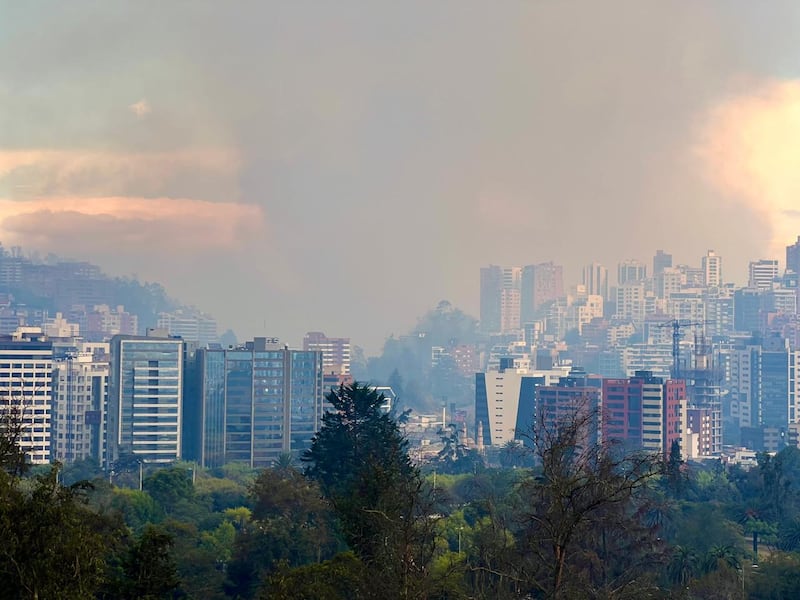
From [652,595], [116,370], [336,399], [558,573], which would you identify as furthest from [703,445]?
[558,573]

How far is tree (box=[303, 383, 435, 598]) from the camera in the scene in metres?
10.5

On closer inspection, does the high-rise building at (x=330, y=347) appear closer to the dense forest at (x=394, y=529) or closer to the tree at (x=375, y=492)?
the dense forest at (x=394, y=529)

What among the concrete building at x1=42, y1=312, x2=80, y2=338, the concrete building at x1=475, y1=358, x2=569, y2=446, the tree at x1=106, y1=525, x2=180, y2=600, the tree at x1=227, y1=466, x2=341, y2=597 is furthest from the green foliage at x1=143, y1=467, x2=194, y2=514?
the concrete building at x1=42, y1=312, x2=80, y2=338

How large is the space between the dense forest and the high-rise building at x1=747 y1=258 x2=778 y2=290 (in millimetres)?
62678

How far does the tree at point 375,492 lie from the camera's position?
34.3 ft

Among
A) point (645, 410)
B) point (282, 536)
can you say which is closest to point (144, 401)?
point (645, 410)

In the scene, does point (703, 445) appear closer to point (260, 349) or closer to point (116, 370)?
point (260, 349)

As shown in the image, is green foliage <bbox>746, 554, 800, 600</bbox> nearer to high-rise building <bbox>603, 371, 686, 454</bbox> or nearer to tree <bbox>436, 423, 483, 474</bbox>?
tree <bbox>436, 423, 483, 474</bbox>

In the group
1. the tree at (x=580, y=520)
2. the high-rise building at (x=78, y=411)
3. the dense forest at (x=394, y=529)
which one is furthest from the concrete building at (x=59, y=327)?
the tree at (x=580, y=520)

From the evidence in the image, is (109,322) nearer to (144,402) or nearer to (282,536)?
(144,402)

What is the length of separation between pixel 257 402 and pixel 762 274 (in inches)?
2343

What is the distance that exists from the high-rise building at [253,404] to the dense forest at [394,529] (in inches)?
371

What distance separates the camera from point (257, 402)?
50344mm

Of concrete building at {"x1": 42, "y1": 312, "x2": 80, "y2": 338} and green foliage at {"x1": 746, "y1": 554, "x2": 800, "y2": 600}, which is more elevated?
concrete building at {"x1": 42, "y1": 312, "x2": 80, "y2": 338}
